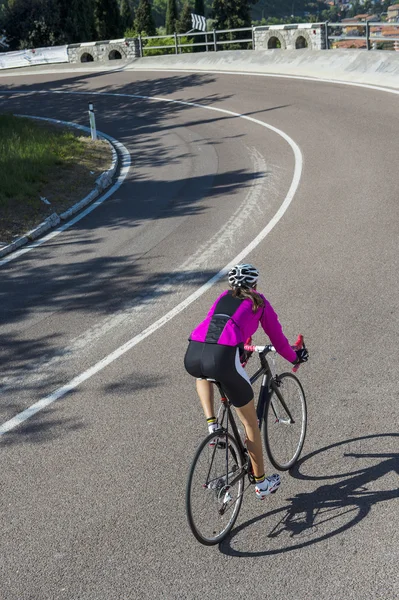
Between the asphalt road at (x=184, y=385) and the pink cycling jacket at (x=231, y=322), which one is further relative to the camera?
the pink cycling jacket at (x=231, y=322)

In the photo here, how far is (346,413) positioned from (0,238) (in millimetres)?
7815

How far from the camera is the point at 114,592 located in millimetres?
4828

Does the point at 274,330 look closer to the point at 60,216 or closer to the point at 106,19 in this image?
the point at 60,216

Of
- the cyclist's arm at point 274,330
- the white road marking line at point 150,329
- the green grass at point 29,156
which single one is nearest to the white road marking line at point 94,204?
the green grass at point 29,156

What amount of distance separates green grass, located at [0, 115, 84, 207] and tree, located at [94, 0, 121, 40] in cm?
4775

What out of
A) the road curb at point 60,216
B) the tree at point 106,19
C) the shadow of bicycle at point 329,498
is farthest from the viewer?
the tree at point 106,19

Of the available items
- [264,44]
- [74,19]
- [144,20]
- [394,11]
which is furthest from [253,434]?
[394,11]

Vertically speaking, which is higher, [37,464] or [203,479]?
[203,479]

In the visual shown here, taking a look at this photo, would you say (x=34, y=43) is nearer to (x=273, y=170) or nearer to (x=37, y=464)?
(x=273, y=170)

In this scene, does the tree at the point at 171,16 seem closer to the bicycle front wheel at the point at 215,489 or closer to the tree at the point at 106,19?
the tree at the point at 106,19

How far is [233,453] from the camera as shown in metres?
5.50

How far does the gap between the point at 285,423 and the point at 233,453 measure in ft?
2.81

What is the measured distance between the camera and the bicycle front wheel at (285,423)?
6020mm

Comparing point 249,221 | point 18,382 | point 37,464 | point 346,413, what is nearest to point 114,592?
point 37,464
